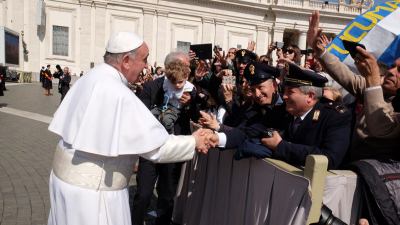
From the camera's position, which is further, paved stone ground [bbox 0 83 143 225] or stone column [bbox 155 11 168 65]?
stone column [bbox 155 11 168 65]

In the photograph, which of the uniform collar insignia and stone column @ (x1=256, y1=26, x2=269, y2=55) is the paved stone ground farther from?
stone column @ (x1=256, y1=26, x2=269, y2=55)

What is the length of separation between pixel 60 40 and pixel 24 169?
3049 cm

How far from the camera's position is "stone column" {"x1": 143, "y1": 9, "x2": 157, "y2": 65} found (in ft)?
119

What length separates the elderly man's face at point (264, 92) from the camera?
11.0ft

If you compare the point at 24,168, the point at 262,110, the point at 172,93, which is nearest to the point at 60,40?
the point at 24,168

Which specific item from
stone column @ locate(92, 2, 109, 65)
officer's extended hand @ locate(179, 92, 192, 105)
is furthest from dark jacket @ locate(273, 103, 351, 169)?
stone column @ locate(92, 2, 109, 65)

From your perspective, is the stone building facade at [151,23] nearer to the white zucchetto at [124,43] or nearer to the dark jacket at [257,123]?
the dark jacket at [257,123]

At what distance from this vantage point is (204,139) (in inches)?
109

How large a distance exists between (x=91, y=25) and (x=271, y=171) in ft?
114

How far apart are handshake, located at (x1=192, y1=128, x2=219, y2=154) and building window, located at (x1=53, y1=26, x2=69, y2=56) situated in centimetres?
3406

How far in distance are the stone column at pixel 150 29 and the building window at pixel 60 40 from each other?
747 cm

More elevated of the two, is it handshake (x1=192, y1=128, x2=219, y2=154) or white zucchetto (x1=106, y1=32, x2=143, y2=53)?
white zucchetto (x1=106, y1=32, x2=143, y2=53)

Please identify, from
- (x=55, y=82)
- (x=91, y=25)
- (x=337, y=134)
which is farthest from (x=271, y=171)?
(x=91, y=25)

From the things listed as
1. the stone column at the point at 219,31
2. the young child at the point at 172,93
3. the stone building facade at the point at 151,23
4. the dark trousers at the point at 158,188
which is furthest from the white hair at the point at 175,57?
the stone column at the point at 219,31
